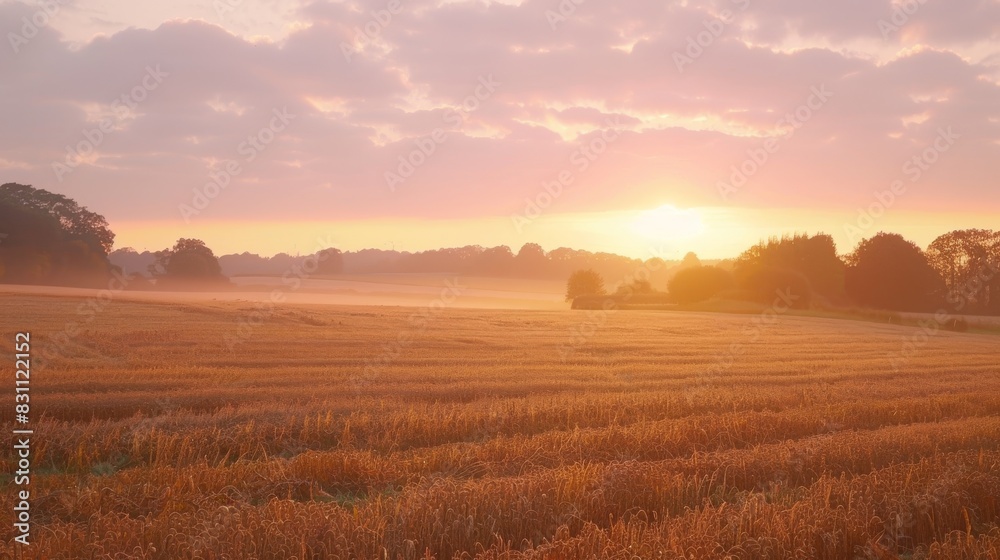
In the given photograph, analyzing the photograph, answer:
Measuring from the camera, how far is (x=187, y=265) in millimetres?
84125

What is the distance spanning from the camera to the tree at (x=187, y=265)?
83.7 metres

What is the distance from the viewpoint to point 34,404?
13273 mm

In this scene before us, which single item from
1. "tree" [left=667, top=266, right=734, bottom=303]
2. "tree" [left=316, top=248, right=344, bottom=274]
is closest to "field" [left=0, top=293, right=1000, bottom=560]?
"tree" [left=667, top=266, right=734, bottom=303]

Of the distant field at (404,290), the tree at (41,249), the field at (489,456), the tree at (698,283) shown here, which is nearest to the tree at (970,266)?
the tree at (698,283)

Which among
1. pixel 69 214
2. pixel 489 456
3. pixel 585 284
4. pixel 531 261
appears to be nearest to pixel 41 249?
pixel 69 214

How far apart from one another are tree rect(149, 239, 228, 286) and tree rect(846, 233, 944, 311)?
76.2 metres

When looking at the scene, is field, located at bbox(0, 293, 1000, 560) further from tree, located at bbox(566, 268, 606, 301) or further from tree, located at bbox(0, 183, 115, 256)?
tree, located at bbox(566, 268, 606, 301)

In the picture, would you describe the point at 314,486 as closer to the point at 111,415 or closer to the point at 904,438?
the point at 111,415
